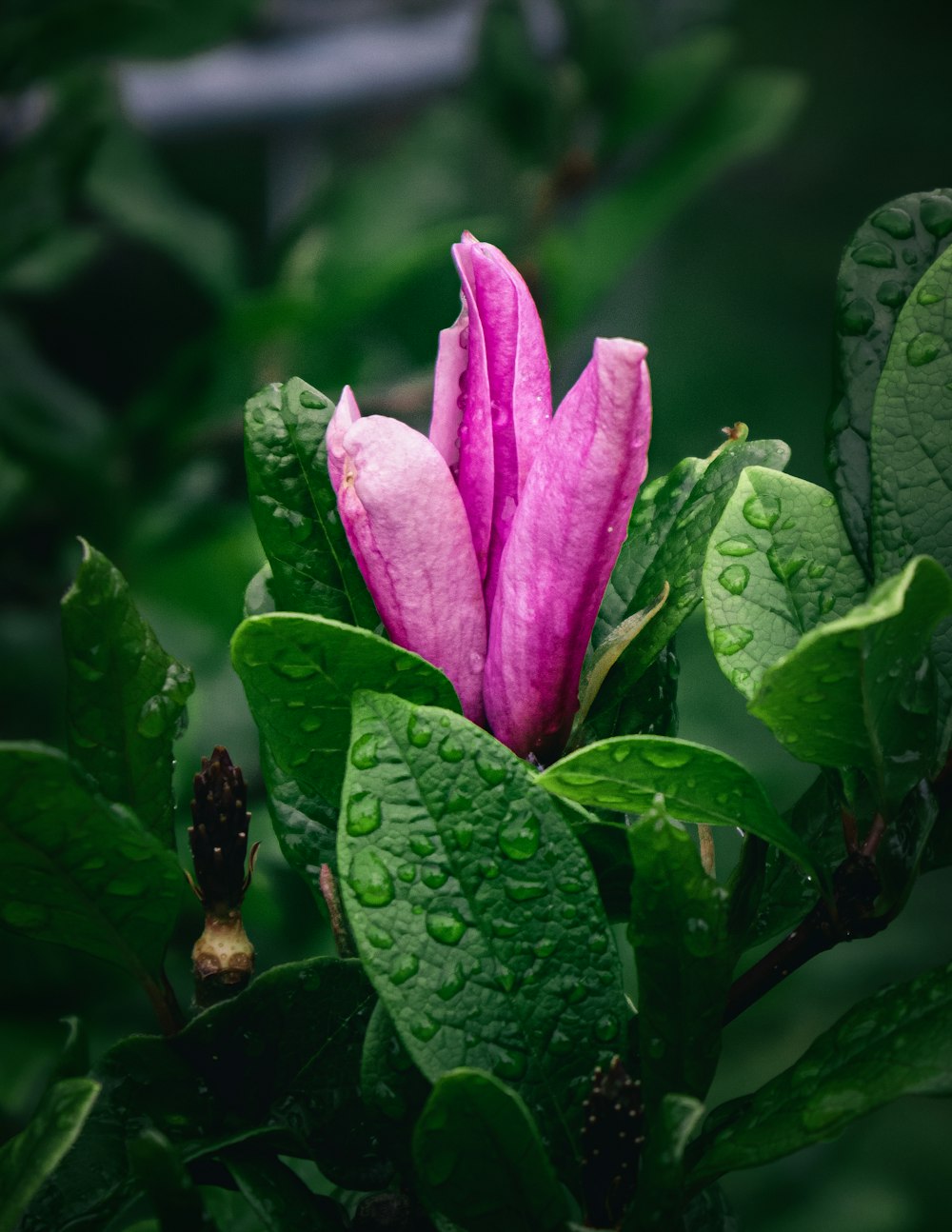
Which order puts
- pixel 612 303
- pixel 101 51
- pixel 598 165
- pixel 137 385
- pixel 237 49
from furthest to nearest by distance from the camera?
1. pixel 612 303
2. pixel 237 49
3. pixel 137 385
4. pixel 598 165
5. pixel 101 51

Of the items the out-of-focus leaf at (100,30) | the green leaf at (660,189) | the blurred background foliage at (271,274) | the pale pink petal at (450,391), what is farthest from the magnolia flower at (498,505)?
the green leaf at (660,189)

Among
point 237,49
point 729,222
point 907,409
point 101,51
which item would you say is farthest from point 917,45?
point 907,409

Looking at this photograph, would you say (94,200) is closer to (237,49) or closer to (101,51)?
(101,51)

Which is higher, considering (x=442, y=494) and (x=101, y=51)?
(x=101, y=51)

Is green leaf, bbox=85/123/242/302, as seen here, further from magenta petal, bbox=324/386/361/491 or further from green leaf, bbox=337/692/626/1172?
green leaf, bbox=337/692/626/1172

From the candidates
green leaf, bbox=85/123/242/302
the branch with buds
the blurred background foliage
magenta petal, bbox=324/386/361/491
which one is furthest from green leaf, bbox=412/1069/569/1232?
green leaf, bbox=85/123/242/302

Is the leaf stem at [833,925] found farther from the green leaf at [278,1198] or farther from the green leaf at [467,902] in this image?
the green leaf at [278,1198]
